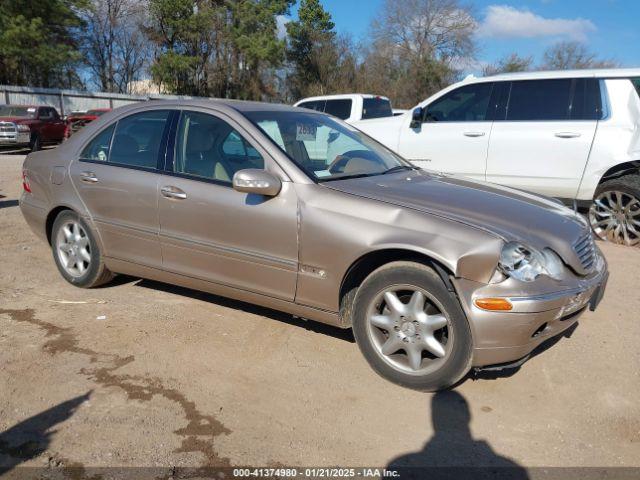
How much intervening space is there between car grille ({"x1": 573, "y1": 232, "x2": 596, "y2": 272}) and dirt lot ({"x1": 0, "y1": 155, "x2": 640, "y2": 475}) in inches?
28.3

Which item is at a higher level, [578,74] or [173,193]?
[578,74]

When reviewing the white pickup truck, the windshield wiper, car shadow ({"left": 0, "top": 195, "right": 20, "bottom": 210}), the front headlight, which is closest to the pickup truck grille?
the white pickup truck

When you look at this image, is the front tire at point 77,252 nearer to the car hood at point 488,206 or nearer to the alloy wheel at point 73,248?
the alloy wheel at point 73,248

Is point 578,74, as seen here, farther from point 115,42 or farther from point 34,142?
point 115,42

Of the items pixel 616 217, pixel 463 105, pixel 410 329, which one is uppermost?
pixel 463 105

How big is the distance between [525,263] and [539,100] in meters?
4.71

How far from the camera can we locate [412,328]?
3.21m

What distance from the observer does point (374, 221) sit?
3.30m

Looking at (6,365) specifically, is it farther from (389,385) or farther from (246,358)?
(389,385)

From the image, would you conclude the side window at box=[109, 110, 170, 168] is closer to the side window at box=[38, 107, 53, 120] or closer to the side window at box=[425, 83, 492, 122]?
the side window at box=[425, 83, 492, 122]

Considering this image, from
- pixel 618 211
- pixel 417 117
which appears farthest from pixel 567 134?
pixel 417 117

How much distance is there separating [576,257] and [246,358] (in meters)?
2.13

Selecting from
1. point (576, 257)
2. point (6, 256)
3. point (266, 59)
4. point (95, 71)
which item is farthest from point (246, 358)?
point (95, 71)

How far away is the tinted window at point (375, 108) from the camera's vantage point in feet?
39.1
